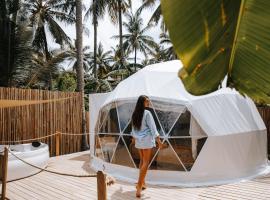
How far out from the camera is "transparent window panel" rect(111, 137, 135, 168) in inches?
284

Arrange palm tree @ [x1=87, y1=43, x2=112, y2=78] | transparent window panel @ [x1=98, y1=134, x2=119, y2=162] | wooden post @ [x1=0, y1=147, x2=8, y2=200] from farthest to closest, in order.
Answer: palm tree @ [x1=87, y1=43, x2=112, y2=78] < transparent window panel @ [x1=98, y1=134, x2=119, y2=162] < wooden post @ [x1=0, y1=147, x2=8, y2=200]

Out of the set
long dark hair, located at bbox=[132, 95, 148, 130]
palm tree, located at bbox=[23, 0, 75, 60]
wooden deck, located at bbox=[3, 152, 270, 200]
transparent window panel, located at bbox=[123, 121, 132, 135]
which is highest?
palm tree, located at bbox=[23, 0, 75, 60]

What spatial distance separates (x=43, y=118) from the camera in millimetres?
9797

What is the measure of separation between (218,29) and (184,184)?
606cm

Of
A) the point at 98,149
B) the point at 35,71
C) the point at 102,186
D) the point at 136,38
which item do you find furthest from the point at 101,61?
the point at 102,186

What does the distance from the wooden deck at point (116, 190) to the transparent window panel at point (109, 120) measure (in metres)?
1.40

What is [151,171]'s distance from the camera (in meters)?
6.64

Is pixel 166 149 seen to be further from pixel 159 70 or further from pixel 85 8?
pixel 85 8

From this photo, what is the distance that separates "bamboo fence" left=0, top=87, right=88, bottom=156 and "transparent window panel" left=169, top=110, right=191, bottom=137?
9.34ft

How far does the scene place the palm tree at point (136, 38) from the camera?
113 ft

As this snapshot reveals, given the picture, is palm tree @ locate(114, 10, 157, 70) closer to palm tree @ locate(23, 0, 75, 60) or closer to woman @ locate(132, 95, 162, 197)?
palm tree @ locate(23, 0, 75, 60)

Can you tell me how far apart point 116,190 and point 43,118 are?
470 cm

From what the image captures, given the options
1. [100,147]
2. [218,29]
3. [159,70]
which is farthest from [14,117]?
[218,29]

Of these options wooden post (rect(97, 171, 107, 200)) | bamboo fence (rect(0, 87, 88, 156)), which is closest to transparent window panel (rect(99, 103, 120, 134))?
bamboo fence (rect(0, 87, 88, 156))
